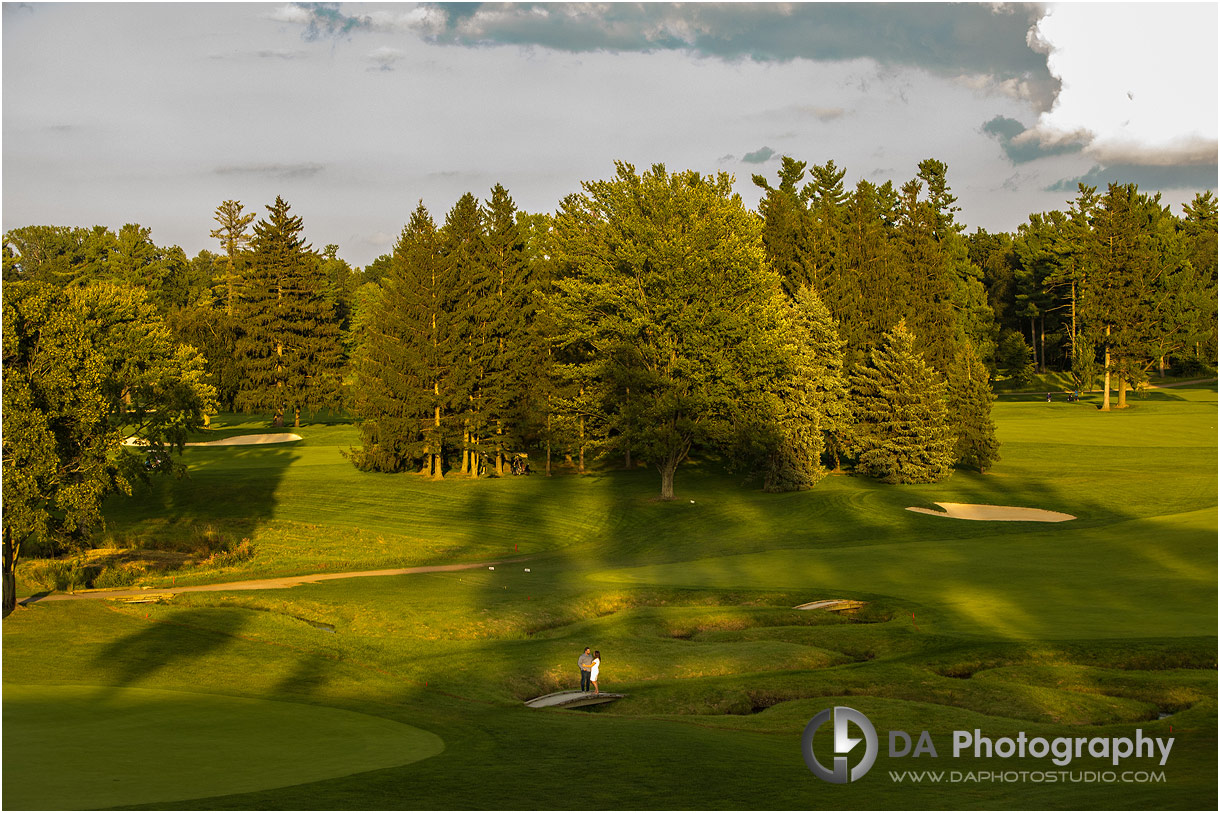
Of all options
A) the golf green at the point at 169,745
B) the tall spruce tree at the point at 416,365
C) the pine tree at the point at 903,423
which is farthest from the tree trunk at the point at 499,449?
the golf green at the point at 169,745

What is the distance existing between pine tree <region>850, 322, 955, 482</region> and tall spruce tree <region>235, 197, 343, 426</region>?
44.8m

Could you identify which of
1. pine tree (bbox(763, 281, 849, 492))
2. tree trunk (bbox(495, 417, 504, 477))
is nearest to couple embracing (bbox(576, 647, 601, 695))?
pine tree (bbox(763, 281, 849, 492))

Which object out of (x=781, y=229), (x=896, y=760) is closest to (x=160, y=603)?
(x=896, y=760)

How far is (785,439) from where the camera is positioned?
177 feet

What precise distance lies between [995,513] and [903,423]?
9.95 metres

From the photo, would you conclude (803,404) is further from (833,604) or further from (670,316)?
(833,604)

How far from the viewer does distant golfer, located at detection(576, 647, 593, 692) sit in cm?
2147

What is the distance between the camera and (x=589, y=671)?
21.6m

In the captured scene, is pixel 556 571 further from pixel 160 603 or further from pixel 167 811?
pixel 167 811

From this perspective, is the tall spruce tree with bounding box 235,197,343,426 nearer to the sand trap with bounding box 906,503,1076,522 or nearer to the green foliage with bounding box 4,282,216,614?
the green foliage with bounding box 4,282,216,614

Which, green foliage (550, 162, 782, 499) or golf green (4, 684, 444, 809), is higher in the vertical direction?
green foliage (550, 162, 782, 499)

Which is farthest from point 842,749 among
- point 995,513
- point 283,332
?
point 283,332

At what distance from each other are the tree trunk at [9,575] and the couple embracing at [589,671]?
1556 cm

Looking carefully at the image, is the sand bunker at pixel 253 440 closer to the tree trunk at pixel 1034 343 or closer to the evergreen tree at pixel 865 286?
the evergreen tree at pixel 865 286
